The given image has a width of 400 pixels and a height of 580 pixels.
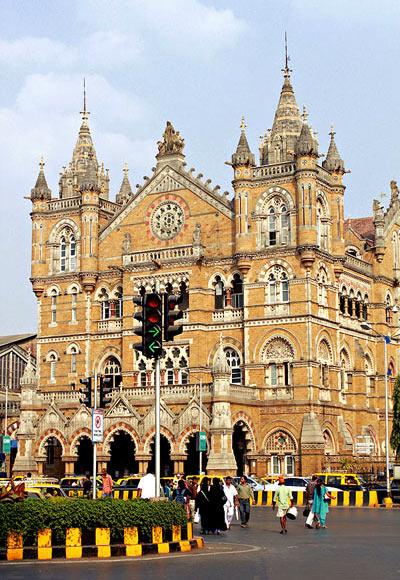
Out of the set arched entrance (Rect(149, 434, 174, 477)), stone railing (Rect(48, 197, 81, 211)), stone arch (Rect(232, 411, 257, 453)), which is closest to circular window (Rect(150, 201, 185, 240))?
stone railing (Rect(48, 197, 81, 211))

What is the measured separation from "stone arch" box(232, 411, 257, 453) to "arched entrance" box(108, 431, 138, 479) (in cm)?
829

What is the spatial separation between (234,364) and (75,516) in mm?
38999

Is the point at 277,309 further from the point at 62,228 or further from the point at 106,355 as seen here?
the point at 62,228

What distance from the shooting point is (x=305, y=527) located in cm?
3431

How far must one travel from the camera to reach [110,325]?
219 ft

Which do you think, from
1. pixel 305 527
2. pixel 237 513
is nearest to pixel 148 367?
pixel 237 513

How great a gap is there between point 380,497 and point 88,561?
30042 mm

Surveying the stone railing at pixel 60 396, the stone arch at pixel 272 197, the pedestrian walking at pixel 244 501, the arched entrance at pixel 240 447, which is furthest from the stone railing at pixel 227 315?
the pedestrian walking at pixel 244 501

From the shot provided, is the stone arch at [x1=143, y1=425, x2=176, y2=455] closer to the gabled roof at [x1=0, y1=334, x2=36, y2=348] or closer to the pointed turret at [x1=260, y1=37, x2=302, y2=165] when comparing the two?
the pointed turret at [x1=260, y1=37, x2=302, y2=165]

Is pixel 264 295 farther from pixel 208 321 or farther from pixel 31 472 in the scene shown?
pixel 31 472

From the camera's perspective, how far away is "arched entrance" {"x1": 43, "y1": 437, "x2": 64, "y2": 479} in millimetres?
65125

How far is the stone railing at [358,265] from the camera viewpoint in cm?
6624

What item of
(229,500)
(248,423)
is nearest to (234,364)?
(248,423)

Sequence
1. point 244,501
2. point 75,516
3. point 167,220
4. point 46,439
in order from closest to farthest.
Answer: point 75,516 < point 244,501 < point 46,439 < point 167,220
